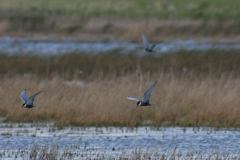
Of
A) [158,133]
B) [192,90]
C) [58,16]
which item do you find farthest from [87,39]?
[158,133]

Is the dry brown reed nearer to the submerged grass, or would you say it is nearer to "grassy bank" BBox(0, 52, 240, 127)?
"grassy bank" BBox(0, 52, 240, 127)

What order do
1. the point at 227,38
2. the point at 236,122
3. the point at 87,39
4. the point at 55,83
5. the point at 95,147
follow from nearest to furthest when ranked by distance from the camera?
1. the point at 95,147
2. the point at 236,122
3. the point at 55,83
4. the point at 227,38
5. the point at 87,39

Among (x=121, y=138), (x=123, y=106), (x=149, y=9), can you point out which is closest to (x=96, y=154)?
(x=121, y=138)

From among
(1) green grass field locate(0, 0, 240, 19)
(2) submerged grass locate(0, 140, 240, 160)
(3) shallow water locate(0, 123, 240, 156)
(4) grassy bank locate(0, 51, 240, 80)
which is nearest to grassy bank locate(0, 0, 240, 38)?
(1) green grass field locate(0, 0, 240, 19)

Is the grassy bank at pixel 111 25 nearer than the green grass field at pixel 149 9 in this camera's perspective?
Yes

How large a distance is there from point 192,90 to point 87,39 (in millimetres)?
18050

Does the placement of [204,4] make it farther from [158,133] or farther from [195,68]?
[158,133]

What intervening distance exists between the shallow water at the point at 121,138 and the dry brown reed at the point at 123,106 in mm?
460

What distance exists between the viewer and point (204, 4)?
46594 millimetres

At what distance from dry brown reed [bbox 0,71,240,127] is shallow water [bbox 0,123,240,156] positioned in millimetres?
460

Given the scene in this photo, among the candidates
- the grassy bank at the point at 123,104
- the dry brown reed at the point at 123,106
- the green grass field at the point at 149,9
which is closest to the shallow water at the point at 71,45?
the green grass field at the point at 149,9

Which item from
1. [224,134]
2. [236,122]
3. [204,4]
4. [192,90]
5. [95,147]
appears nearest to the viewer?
[95,147]

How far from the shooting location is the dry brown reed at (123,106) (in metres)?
12.6

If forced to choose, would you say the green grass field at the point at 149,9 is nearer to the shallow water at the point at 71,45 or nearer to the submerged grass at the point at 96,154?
the shallow water at the point at 71,45
